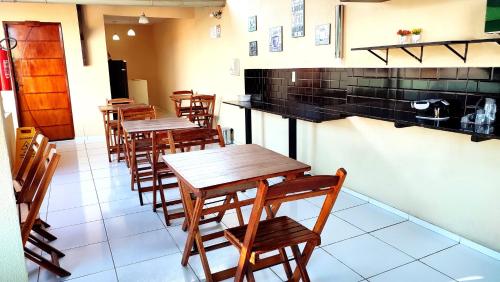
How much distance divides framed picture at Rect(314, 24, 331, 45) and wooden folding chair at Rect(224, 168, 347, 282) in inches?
90.9

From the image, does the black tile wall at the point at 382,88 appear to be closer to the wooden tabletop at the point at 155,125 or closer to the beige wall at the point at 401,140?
the beige wall at the point at 401,140

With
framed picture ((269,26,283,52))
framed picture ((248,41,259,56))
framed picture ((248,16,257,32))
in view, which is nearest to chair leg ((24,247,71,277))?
framed picture ((269,26,283,52))

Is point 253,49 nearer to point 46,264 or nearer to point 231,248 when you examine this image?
point 231,248

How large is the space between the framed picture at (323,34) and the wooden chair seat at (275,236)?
2324 mm

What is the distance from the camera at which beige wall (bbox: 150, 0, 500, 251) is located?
99.1 inches

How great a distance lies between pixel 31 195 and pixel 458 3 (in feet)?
9.97

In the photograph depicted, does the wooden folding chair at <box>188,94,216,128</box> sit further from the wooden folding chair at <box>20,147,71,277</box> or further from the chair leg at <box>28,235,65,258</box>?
the chair leg at <box>28,235,65,258</box>

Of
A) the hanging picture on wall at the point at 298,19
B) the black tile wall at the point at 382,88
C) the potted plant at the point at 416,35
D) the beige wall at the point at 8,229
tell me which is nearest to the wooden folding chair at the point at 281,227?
the beige wall at the point at 8,229

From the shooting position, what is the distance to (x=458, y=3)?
2529 mm

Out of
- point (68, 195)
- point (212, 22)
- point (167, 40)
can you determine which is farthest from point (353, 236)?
point (167, 40)

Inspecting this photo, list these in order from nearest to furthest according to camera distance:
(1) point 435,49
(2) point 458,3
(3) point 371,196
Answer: (2) point 458,3
(1) point 435,49
(3) point 371,196

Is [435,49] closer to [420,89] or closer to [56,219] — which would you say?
[420,89]

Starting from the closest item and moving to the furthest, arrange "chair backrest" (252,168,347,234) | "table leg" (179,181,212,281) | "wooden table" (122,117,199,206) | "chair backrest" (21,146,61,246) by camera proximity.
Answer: "chair backrest" (252,168,347,234), "chair backrest" (21,146,61,246), "table leg" (179,181,212,281), "wooden table" (122,117,199,206)

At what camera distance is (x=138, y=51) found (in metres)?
10.5
